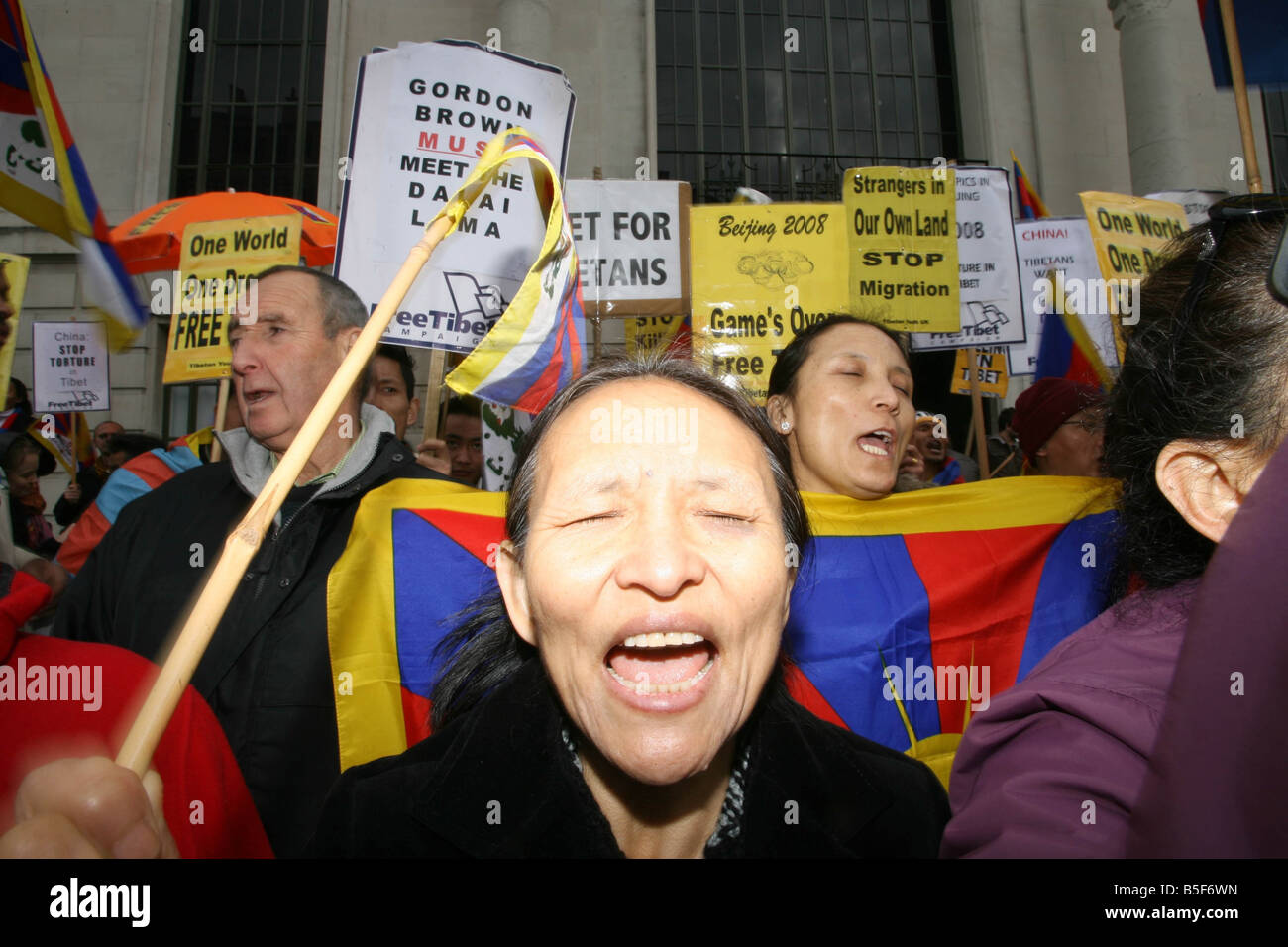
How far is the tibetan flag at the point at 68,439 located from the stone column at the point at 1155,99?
1203 centimetres

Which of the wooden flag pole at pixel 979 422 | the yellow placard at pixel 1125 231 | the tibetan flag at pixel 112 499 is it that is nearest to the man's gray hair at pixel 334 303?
the tibetan flag at pixel 112 499

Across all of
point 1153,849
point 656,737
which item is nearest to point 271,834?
point 656,737

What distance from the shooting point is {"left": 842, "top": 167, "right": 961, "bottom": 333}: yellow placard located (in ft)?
15.6

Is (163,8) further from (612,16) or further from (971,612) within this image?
(971,612)

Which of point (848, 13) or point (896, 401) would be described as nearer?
point (896, 401)

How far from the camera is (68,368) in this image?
6.96 metres

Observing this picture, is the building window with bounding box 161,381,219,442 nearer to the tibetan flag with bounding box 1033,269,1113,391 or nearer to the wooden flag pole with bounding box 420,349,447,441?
the wooden flag pole with bounding box 420,349,447,441

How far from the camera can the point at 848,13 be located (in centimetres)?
1194

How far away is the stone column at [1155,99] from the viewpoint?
32.9 feet

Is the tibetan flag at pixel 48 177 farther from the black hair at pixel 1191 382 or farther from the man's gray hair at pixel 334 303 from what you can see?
the black hair at pixel 1191 382

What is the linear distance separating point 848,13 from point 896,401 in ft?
37.7

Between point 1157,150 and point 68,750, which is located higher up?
point 1157,150

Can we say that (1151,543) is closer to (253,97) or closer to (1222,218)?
(1222,218)

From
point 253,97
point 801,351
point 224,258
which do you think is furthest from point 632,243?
point 253,97
